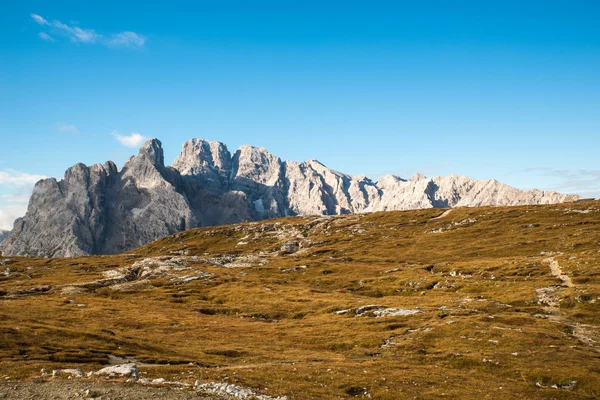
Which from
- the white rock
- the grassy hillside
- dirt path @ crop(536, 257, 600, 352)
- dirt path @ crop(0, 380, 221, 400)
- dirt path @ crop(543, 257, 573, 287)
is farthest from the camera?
dirt path @ crop(543, 257, 573, 287)

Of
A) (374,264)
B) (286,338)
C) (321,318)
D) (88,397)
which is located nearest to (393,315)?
(321,318)

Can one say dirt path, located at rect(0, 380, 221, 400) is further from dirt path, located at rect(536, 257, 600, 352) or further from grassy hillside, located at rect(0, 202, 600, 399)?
dirt path, located at rect(536, 257, 600, 352)

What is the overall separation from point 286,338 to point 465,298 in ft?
160

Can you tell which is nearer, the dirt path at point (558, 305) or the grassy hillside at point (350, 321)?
the grassy hillside at point (350, 321)

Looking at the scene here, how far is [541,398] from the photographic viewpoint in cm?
4356

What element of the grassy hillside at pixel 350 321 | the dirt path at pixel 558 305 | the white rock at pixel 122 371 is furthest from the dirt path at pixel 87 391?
the dirt path at pixel 558 305

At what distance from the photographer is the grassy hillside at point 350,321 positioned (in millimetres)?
45781

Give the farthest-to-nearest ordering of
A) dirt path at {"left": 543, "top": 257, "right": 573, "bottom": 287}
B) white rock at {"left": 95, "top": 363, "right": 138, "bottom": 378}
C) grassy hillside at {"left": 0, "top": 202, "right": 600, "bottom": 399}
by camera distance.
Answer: dirt path at {"left": 543, "top": 257, "right": 573, "bottom": 287}, grassy hillside at {"left": 0, "top": 202, "right": 600, "bottom": 399}, white rock at {"left": 95, "top": 363, "right": 138, "bottom": 378}

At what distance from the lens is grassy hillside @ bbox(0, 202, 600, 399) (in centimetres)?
4578

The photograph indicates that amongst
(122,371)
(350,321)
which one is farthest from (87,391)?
(350,321)

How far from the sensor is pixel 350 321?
85.2m

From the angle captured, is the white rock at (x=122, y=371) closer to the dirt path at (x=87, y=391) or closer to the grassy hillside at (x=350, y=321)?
the grassy hillside at (x=350, y=321)

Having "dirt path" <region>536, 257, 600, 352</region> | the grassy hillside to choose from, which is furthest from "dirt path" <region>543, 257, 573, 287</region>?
the grassy hillside

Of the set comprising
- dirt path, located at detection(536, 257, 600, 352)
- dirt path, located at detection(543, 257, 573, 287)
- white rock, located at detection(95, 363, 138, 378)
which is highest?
white rock, located at detection(95, 363, 138, 378)
